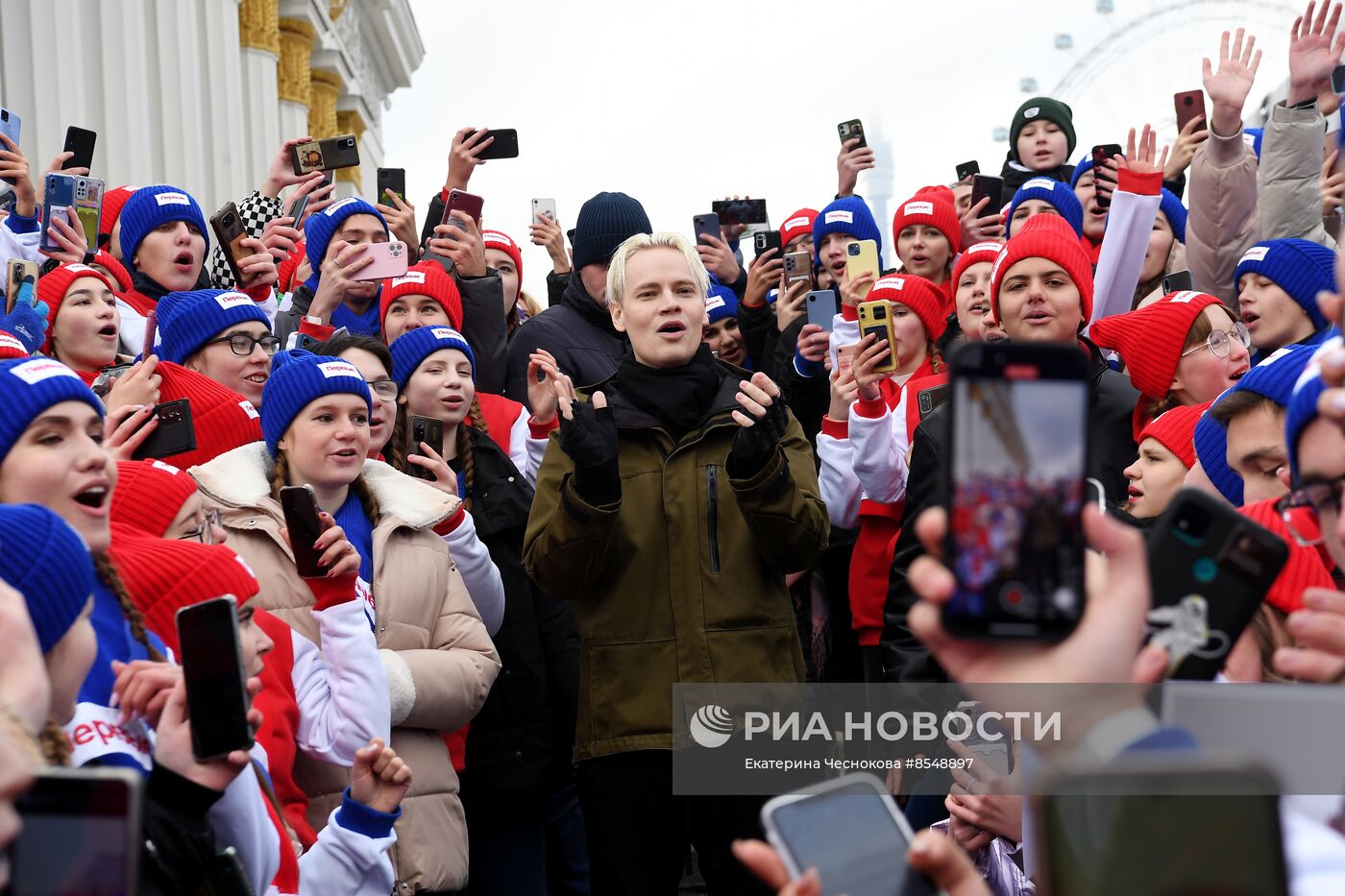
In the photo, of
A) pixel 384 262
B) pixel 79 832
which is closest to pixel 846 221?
pixel 384 262

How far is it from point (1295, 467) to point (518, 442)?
13.3 feet

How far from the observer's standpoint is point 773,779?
14.1 ft

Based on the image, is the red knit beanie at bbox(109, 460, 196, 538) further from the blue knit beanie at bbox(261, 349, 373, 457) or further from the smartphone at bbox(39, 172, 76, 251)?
the smartphone at bbox(39, 172, 76, 251)

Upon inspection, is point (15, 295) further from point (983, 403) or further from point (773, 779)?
point (983, 403)

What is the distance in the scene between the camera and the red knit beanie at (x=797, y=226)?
8.77m

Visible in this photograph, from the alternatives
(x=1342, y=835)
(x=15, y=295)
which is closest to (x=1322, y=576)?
(x=1342, y=835)

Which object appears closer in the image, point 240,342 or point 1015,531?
point 1015,531

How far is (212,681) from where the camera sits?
2.54 meters

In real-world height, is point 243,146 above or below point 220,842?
above

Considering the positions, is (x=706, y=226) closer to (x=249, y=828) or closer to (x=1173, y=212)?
(x=1173, y=212)

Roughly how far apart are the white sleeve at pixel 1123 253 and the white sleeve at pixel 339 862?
3894 mm

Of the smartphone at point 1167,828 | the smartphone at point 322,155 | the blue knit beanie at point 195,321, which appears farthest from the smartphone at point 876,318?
the smartphone at point 1167,828

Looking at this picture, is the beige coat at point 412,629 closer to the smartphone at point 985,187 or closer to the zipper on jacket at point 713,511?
the zipper on jacket at point 713,511

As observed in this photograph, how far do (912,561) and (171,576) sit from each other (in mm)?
2275
